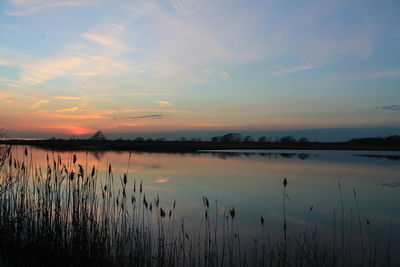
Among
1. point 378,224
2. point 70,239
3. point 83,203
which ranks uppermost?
point 83,203

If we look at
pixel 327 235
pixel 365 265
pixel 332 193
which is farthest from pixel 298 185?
pixel 365 265

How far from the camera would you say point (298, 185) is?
10.9 metres

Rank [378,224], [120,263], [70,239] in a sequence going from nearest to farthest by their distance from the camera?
[120,263], [70,239], [378,224]

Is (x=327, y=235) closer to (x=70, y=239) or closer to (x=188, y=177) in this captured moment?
(x=70, y=239)

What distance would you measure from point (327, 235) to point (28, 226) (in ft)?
16.3

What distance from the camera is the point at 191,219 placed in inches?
256

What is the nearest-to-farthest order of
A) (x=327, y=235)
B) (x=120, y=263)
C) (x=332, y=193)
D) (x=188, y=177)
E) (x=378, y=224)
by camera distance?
(x=120, y=263) < (x=327, y=235) < (x=378, y=224) < (x=332, y=193) < (x=188, y=177)

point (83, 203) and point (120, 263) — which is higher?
point (83, 203)

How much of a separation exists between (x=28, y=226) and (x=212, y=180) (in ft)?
27.5

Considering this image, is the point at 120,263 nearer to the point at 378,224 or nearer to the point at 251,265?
the point at 251,265

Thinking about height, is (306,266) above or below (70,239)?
below

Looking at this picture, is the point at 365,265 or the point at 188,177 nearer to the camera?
the point at 365,265

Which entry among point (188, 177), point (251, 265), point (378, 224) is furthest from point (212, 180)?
point (251, 265)

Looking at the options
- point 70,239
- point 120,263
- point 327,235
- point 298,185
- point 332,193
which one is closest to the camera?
point 120,263
